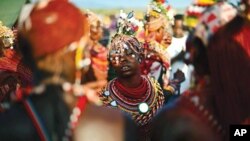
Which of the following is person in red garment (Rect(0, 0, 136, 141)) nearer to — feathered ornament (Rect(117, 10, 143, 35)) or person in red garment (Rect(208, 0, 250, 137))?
person in red garment (Rect(208, 0, 250, 137))

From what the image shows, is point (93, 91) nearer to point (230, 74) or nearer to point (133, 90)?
point (230, 74)

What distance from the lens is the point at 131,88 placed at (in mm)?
6516

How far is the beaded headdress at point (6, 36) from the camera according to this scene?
796 cm

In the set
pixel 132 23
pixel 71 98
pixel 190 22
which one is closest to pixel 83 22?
pixel 71 98

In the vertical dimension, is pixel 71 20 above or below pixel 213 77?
above

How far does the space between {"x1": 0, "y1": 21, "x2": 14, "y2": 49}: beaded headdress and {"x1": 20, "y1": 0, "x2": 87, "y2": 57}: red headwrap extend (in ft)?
14.3

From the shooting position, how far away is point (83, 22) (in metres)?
3.46

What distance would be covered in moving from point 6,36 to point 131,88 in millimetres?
2384

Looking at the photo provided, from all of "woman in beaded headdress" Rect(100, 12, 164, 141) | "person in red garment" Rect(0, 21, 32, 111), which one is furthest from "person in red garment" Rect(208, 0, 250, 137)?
"woman in beaded headdress" Rect(100, 12, 164, 141)

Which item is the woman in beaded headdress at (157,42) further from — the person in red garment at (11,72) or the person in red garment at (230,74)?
the person in red garment at (230,74)

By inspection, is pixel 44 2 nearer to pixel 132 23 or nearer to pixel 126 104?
pixel 126 104

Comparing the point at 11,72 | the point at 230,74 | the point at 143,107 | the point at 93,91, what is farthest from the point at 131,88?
the point at 230,74

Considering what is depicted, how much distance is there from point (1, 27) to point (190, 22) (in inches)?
205

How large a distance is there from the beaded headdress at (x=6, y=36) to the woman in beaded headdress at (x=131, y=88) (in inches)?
64.4
